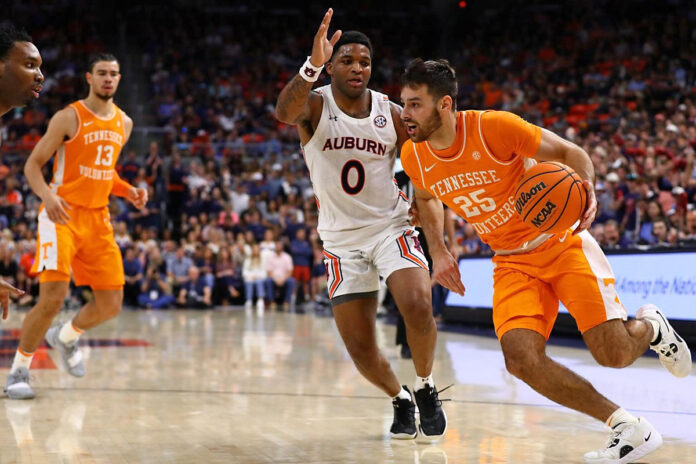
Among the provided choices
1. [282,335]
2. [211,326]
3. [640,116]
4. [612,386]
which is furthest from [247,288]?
[612,386]

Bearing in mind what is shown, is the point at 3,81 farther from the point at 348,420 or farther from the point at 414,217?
the point at 348,420

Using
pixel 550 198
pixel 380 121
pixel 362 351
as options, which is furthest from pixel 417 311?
pixel 380 121

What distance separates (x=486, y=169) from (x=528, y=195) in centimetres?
27

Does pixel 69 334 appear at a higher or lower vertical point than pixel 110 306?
lower

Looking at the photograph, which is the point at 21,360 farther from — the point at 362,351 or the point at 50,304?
the point at 362,351

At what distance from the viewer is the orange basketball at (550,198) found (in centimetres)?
368

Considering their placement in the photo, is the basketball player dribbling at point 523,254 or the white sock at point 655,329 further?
the white sock at point 655,329

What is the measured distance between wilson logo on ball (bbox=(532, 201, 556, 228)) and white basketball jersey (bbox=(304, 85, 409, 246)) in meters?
1.03

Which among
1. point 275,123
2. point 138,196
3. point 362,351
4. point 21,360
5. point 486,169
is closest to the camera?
point 486,169

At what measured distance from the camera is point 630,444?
11.7 ft

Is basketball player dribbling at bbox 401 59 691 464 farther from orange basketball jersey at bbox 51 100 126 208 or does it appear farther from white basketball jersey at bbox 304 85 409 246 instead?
orange basketball jersey at bbox 51 100 126 208

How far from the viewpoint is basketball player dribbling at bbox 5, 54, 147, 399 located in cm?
586

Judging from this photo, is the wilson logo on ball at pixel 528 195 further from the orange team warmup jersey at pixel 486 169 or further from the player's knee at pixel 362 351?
the player's knee at pixel 362 351

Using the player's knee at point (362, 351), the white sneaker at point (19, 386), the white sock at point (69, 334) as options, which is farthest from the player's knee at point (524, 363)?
the white sock at point (69, 334)
